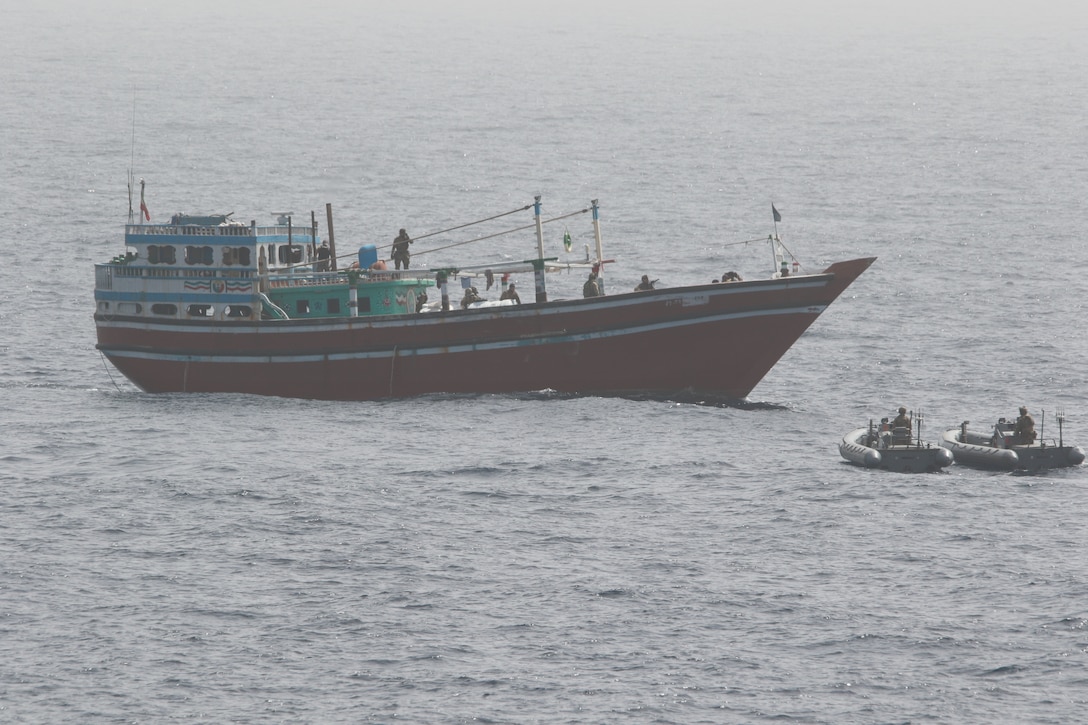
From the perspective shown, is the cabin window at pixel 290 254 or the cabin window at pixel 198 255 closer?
the cabin window at pixel 198 255

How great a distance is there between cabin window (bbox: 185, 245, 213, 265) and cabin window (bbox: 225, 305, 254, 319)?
203 centimetres

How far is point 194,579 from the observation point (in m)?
43.5

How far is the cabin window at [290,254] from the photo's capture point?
2586 inches

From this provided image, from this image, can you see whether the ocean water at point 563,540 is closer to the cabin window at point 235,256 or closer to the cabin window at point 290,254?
the cabin window at point 235,256

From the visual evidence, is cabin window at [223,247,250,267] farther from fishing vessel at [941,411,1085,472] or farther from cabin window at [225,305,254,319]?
fishing vessel at [941,411,1085,472]

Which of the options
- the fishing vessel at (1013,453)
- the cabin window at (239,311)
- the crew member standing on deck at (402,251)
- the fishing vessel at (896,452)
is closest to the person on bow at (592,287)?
the crew member standing on deck at (402,251)

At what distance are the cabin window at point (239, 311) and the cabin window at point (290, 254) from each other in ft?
9.90

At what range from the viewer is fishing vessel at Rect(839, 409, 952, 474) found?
53.7 metres

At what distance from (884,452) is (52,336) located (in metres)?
41.9

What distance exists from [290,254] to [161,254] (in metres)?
5.11

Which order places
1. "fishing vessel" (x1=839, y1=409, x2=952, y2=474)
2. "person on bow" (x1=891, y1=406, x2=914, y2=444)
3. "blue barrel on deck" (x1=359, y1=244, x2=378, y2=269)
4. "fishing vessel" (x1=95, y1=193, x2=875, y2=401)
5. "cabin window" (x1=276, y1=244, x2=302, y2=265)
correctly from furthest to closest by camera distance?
"cabin window" (x1=276, y1=244, x2=302, y2=265) < "blue barrel on deck" (x1=359, y1=244, x2=378, y2=269) < "fishing vessel" (x1=95, y1=193, x2=875, y2=401) < "person on bow" (x1=891, y1=406, x2=914, y2=444) < "fishing vessel" (x1=839, y1=409, x2=952, y2=474)

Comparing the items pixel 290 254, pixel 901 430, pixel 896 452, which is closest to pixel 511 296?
pixel 290 254

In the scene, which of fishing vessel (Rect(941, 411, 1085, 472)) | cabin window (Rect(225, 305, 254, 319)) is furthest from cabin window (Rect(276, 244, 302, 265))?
fishing vessel (Rect(941, 411, 1085, 472))

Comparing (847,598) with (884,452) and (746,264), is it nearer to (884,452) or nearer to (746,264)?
(884,452)
